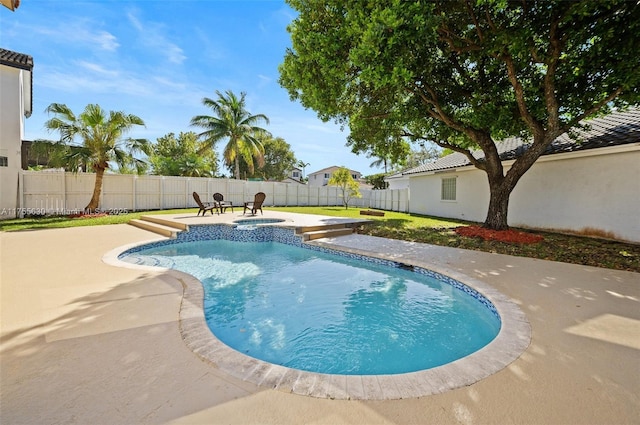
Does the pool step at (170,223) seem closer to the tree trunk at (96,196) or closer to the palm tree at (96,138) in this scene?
the palm tree at (96,138)

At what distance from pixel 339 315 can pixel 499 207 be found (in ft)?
25.1

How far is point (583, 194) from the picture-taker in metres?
8.87

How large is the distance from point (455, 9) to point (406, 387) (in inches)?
363

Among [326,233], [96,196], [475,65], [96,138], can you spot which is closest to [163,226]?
[326,233]

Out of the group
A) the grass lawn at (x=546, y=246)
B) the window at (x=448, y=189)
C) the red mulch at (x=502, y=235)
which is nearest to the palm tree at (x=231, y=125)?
the grass lawn at (x=546, y=246)

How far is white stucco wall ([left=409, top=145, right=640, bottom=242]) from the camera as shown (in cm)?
777

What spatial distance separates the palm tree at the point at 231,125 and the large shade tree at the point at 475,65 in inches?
527

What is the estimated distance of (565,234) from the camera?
9242mm

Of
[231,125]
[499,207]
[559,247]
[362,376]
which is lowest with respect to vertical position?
[362,376]

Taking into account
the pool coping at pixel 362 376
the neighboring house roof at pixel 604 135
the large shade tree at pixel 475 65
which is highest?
the large shade tree at pixel 475 65

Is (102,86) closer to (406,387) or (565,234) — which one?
(406,387)

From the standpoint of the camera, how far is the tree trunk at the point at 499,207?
8797mm

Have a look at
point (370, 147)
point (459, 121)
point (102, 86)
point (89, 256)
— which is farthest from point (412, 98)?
point (102, 86)

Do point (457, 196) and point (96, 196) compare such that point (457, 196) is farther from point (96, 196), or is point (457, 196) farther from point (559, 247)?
point (96, 196)
